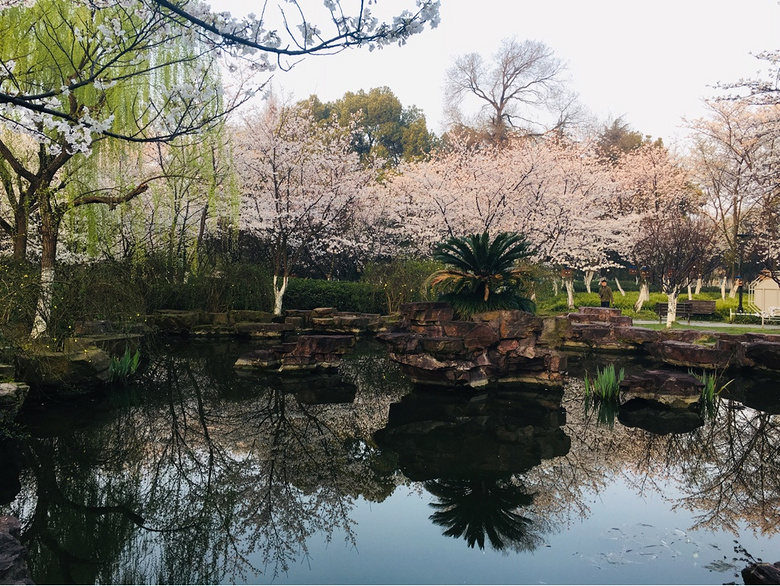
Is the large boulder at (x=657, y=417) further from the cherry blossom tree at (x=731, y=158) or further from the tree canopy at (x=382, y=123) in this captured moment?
the tree canopy at (x=382, y=123)

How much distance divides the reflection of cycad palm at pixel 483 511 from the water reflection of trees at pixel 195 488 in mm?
599

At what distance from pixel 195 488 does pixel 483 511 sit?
8.24 feet

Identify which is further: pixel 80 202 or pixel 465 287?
pixel 465 287

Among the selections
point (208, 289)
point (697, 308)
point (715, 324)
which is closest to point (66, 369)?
point (208, 289)

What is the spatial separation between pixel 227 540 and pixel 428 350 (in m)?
5.62

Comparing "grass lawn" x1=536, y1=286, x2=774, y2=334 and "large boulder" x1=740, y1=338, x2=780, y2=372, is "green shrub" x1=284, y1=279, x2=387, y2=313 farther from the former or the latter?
"large boulder" x1=740, y1=338, x2=780, y2=372

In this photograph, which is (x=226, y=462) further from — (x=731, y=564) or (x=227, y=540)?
(x=731, y=564)

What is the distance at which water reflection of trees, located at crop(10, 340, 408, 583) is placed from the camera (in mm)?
3938

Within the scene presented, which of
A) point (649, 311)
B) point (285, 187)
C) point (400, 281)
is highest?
point (285, 187)

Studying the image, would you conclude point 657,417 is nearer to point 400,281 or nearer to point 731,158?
point 400,281

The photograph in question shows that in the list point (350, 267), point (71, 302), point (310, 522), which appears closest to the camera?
point (310, 522)

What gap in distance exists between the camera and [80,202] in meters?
8.89

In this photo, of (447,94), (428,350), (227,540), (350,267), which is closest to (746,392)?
(428,350)

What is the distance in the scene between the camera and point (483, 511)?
15.7 feet
